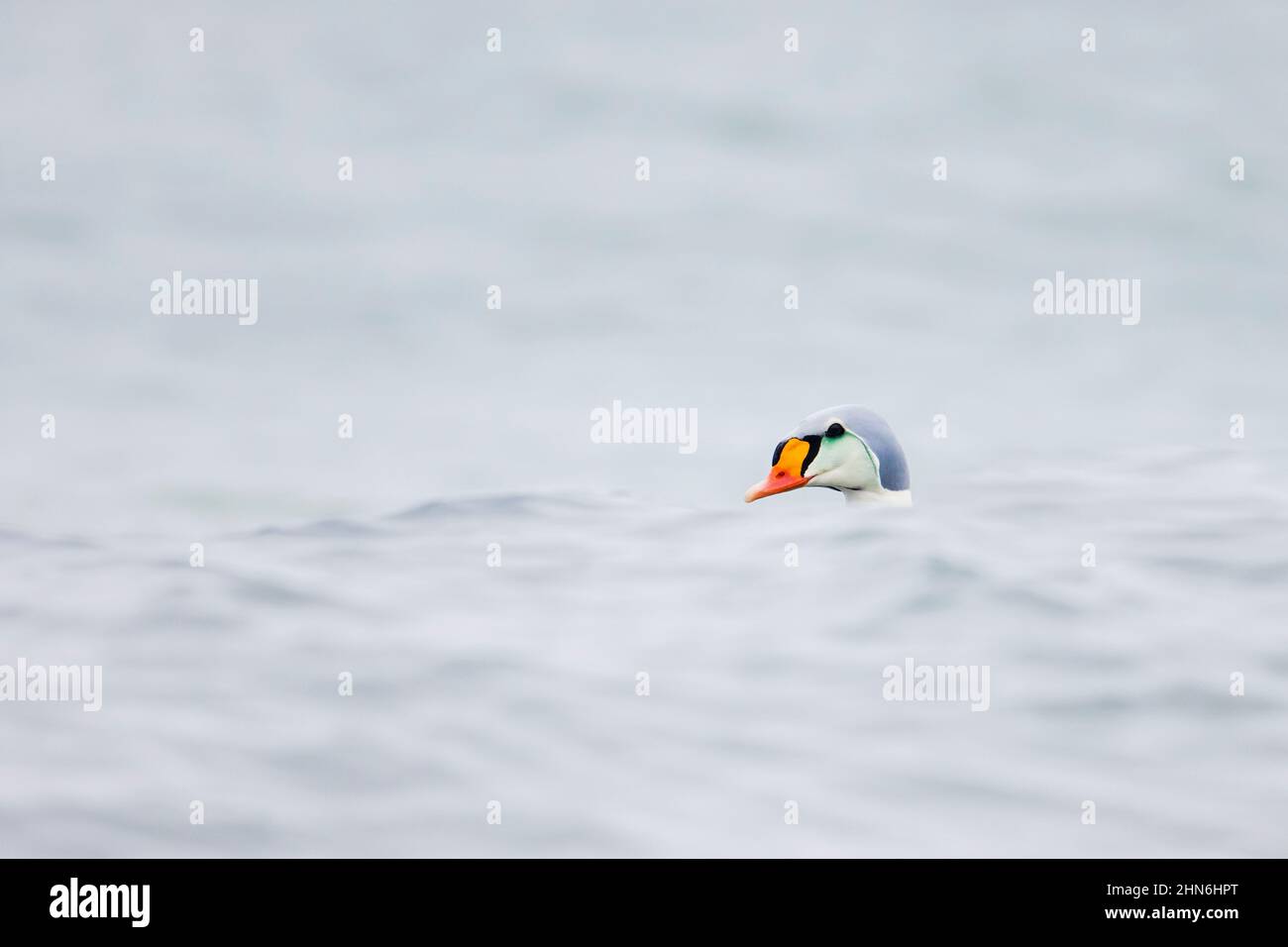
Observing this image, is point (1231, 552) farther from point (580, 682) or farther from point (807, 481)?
point (580, 682)

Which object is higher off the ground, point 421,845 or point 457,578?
point 457,578

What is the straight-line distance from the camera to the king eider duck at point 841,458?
7.92 meters

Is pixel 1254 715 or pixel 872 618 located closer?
pixel 1254 715

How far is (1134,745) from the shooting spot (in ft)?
18.1

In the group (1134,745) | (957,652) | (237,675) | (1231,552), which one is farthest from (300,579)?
(1231,552)

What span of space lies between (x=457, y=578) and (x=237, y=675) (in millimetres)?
1443

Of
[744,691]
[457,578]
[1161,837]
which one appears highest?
[457,578]

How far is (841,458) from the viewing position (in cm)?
798

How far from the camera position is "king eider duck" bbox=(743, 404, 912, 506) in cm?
792

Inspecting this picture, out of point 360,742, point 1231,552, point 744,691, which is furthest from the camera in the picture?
point 1231,552

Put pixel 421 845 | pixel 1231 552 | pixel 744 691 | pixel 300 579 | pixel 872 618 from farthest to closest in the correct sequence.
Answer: pixel 1231 552 → pixel 300 579 → pixel 872 618 → pixel 744 691 → pixel 421 845

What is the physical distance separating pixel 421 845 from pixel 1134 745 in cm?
246

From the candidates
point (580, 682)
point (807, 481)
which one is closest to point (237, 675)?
point (580, 682)

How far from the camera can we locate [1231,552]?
295 inches
